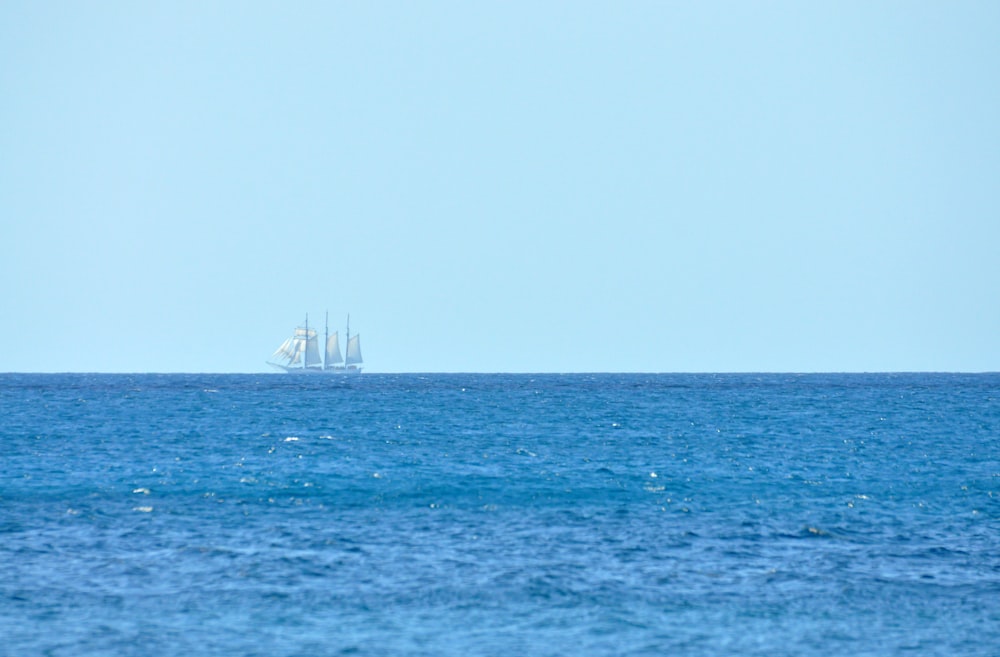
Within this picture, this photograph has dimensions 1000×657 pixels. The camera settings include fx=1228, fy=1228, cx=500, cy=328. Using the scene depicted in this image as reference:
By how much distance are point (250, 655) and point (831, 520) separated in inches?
843

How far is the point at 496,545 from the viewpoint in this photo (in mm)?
32688

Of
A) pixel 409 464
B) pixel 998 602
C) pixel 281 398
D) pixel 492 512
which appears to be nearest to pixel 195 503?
pixel 492 512

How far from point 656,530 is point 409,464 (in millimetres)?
19391

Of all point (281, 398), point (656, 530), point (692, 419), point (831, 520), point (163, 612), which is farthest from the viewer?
point (281, 398)

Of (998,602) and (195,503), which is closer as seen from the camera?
(998,602)

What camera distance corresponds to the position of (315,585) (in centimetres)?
2759

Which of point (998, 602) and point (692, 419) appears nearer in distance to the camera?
point (998, 602)

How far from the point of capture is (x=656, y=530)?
35438mm

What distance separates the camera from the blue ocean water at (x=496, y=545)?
23.9 metres

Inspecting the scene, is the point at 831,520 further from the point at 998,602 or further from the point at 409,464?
the point at 409,464

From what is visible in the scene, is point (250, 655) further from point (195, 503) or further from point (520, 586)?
point (195, 503)

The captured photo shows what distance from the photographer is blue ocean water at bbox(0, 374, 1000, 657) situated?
23938 millimetres

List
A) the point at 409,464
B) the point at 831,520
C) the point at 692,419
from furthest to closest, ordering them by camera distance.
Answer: the point at 692,419 < the point at 409,464 < the point at 831,520

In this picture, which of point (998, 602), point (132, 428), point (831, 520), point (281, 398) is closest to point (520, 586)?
point (998, 602)
